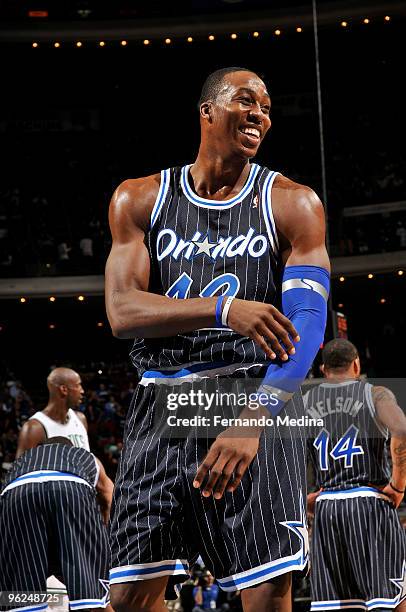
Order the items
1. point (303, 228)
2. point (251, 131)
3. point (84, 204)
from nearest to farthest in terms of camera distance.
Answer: point (303, 228)
point (251, 131)
point (84, 204)

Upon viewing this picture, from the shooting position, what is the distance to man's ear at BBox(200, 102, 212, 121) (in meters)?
2.68

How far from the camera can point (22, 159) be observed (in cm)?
1869

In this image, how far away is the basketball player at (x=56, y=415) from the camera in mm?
5727

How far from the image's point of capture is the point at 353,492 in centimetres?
497

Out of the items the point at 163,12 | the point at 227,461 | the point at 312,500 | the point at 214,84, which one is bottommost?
the point at 312,500

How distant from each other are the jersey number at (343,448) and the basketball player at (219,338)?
2497mm

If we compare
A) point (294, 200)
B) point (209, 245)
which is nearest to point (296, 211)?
Result: point (294, 200)

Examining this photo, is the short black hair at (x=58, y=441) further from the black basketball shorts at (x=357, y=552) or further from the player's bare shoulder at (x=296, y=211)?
the player's bare shoulder at (x=296, y=211)

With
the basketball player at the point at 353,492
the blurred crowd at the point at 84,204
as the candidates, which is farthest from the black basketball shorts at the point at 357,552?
the blurred crowd at the point at 84,204

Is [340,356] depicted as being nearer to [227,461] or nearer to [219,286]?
[219,286]

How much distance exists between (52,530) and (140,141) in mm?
14450

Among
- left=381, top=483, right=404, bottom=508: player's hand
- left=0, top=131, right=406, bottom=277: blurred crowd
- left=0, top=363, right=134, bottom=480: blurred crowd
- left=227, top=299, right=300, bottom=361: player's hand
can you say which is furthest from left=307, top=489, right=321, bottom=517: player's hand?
left=0, top=131, right=406, bottom=277: blurred crowd

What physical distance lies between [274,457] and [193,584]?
693 cm

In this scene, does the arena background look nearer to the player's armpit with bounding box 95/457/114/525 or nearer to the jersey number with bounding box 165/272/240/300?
the player's armpit with bounding box 95/457/114/525
